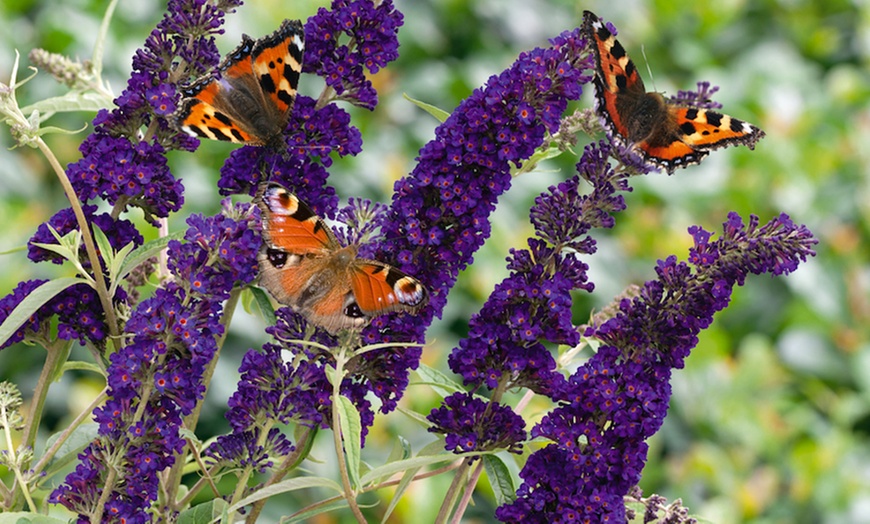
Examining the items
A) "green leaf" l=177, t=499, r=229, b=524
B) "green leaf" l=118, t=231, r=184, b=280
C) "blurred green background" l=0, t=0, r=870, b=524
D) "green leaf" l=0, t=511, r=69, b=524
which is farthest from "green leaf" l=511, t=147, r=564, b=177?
"blurred green background" l=0, t=0, r=870, b=524

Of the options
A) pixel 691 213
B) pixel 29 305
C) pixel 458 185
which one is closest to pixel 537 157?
pixel 458 185

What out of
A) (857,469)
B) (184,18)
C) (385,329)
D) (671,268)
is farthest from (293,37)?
(857,469)

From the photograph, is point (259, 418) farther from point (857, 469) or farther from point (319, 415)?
point (857, 469)

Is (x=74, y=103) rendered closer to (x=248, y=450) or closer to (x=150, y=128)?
(x=150, y=128)

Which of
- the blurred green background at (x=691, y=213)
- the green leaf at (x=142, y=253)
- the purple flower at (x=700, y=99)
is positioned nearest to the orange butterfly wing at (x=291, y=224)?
the green leaf at (x=142, y=253)

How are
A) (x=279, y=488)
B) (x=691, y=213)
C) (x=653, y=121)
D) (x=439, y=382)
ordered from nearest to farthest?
(x=279, y=488) → (x=439, y=382) → (x=653, y=121) → (x=691, y=213)

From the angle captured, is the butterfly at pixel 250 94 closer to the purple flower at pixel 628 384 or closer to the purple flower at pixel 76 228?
the purple flower at pixel 76 228
